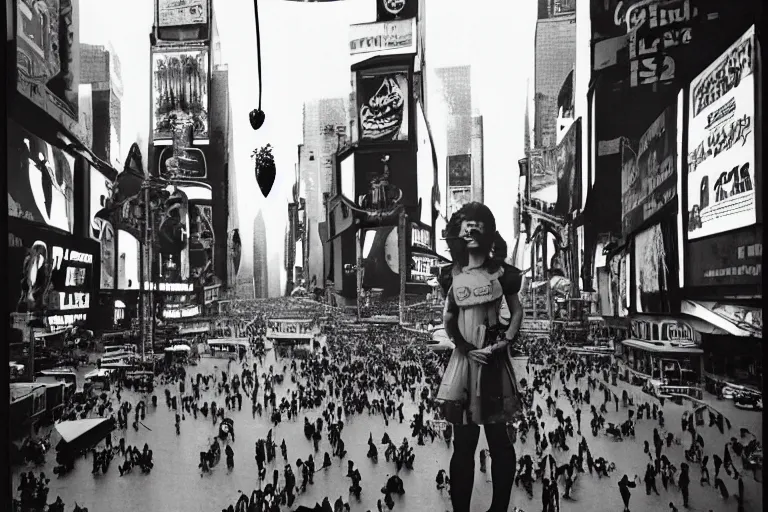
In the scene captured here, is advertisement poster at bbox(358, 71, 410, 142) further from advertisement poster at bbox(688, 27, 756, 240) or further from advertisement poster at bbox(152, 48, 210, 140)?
advertisement poster at bbox(688, 27, 756, 240)

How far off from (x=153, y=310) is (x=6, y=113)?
1.47 metres

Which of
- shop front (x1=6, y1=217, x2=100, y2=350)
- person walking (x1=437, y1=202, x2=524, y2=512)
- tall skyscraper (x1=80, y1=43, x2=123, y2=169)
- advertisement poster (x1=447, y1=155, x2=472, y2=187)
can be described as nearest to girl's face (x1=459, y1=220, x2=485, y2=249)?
person walking (x1=437, y1=202, x2=524, y2=512)

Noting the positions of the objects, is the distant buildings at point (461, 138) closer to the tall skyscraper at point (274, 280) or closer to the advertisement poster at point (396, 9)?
the advertisement poster at point (396, 9)

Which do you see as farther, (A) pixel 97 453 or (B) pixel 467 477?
(A) pixel 97 453

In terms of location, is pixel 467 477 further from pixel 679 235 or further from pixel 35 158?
pixel 35 158

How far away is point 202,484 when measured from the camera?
3.49m

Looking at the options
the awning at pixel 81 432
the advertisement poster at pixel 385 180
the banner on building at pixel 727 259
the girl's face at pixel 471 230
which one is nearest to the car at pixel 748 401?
the banner on building at pixel 727 259

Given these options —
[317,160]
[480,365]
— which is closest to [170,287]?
[317,160]

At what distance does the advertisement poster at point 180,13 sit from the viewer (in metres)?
3.69

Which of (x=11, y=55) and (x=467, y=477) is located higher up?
(x=11, y=55)

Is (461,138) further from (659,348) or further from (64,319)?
(64,319)

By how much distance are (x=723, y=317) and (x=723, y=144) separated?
38.1 inches

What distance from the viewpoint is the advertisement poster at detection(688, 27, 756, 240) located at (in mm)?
3184

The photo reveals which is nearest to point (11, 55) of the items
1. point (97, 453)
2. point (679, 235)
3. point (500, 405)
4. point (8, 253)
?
point (8, 253)
